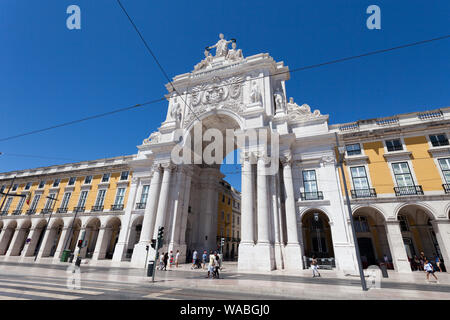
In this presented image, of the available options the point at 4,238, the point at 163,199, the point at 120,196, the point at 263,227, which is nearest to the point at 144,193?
the point at 120,196

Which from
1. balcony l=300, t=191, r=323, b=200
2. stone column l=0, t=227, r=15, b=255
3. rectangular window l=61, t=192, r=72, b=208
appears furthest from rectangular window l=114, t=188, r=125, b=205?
balcony l=300, t=191, r=323, b=200

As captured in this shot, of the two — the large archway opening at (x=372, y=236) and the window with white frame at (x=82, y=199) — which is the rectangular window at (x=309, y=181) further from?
the window with white frame at (x=82, y=199)

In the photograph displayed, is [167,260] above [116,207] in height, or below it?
below

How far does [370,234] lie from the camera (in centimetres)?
2098

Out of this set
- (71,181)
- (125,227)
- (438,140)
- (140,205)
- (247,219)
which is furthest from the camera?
(71,181)

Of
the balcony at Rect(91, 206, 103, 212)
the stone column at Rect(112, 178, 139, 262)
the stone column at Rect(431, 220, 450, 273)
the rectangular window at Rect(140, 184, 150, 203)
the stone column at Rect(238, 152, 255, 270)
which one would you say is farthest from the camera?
the balcony at Rect(91, 206, 103, 212)

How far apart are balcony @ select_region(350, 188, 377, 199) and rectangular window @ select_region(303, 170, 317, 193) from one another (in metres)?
3.13

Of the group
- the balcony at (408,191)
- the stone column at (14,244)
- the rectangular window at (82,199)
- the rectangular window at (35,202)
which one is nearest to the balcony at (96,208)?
the rectangular window at (82,199)

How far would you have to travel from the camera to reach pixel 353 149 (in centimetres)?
2039

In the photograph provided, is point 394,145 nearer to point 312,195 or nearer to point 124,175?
point 312,195

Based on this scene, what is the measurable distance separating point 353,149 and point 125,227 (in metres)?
26.0

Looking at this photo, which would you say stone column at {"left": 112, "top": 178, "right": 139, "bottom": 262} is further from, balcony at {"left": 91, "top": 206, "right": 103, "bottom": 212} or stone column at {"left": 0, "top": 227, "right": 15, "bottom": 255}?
stone column at {"left": 0, "top": 227, "right": 15, "bottom": 255}

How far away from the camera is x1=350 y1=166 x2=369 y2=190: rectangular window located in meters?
19.0
